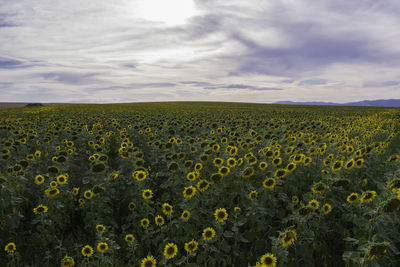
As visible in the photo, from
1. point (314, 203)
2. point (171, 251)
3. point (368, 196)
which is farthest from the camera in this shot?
point (314, 203)

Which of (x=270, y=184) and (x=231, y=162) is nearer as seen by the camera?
(x=270, y=184)

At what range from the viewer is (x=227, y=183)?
16.8 feet

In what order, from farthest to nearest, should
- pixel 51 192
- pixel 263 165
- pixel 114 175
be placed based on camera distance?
pixel 114 175, pixel 263 165, pixel 51 192

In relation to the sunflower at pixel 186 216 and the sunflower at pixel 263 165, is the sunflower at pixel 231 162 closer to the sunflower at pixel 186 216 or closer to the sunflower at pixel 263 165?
the sunflower at pixel 263 165

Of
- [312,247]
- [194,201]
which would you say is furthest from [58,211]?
[312,247]

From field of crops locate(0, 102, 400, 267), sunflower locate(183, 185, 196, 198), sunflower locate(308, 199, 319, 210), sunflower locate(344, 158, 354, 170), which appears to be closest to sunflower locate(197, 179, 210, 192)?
field of crops locate(0, 102, 400, 267)

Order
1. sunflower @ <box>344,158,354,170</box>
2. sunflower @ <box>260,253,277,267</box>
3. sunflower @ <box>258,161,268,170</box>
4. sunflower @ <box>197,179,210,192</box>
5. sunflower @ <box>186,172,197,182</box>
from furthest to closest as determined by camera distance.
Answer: sunflower @ <box>258,161,268,170</box> → sunflower @ <box>186,172,197,182</box> → sunflower @ <box>344,158,354,170</box> → sunflower @ <box>197,179,210,192</box> → sunflower @ <box>260,253,277,267</box>

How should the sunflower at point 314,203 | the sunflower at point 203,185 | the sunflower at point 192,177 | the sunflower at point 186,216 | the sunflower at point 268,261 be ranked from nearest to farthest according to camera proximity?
the sunflower at point 268,261 < the sunflower at point 314,203 < the sunflower at point 186,216 < the sunflower at point 203,185 < the sunflower at point 192,177

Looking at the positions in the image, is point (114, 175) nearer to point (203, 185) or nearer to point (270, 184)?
point (203, 185)

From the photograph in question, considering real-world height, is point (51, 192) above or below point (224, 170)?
below

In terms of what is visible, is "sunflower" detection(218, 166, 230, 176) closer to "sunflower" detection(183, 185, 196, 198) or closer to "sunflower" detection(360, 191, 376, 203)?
"sunflower" detection(183, 185, 196, 198)

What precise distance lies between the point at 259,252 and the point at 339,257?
1.32m

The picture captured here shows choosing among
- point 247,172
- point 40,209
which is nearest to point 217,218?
point 247,172

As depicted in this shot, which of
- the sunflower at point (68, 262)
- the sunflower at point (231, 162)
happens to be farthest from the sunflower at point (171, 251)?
the sunflower at point (231, 162)
